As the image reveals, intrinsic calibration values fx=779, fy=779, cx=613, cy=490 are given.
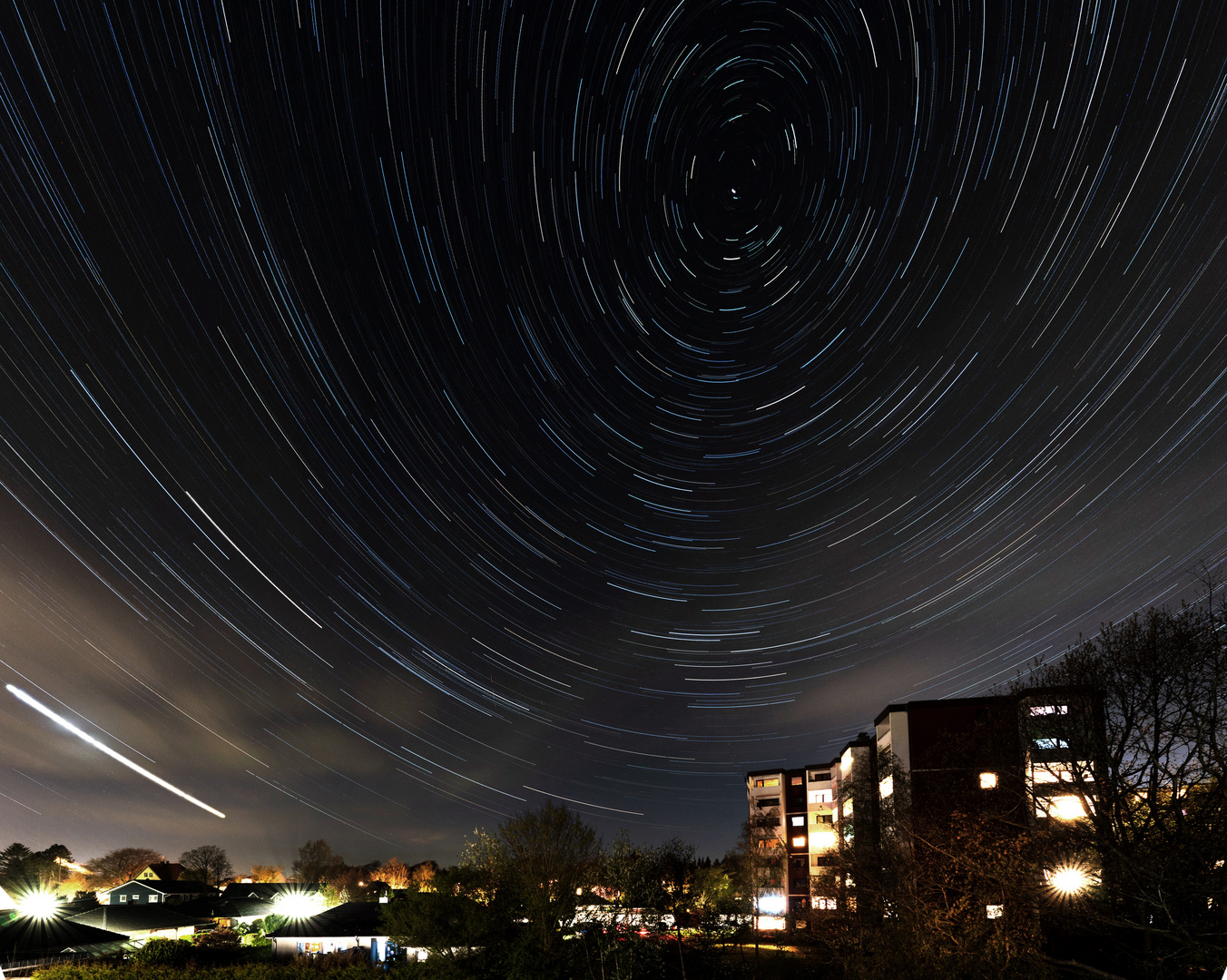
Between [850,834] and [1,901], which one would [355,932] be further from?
[1,901]

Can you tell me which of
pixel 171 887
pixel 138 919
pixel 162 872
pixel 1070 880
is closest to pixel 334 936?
pixel 138 919

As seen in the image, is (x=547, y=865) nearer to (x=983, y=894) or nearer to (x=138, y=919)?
(x=983, y=894)

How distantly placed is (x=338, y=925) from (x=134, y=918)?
20219 mm

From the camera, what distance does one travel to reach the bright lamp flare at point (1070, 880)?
27359 mm

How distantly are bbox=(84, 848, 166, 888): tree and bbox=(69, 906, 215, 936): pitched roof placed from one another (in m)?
98.2

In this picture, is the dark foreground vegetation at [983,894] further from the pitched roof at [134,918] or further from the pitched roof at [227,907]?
the pitched roof at [227,907]

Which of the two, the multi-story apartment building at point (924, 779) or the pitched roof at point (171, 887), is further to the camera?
the pitched roof at point (171, 887)

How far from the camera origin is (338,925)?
5303 cm

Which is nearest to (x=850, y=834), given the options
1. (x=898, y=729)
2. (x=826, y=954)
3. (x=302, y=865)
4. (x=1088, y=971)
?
(x=898, y=729)

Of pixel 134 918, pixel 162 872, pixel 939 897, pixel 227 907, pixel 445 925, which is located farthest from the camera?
pixel 162 872

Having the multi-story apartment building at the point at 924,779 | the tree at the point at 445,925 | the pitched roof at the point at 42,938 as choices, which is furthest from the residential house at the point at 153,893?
the tree at the point at 445,925

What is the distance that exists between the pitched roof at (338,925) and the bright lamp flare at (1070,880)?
1547 inches

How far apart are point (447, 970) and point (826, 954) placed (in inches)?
957

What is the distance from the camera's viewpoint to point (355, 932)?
5181 cm
